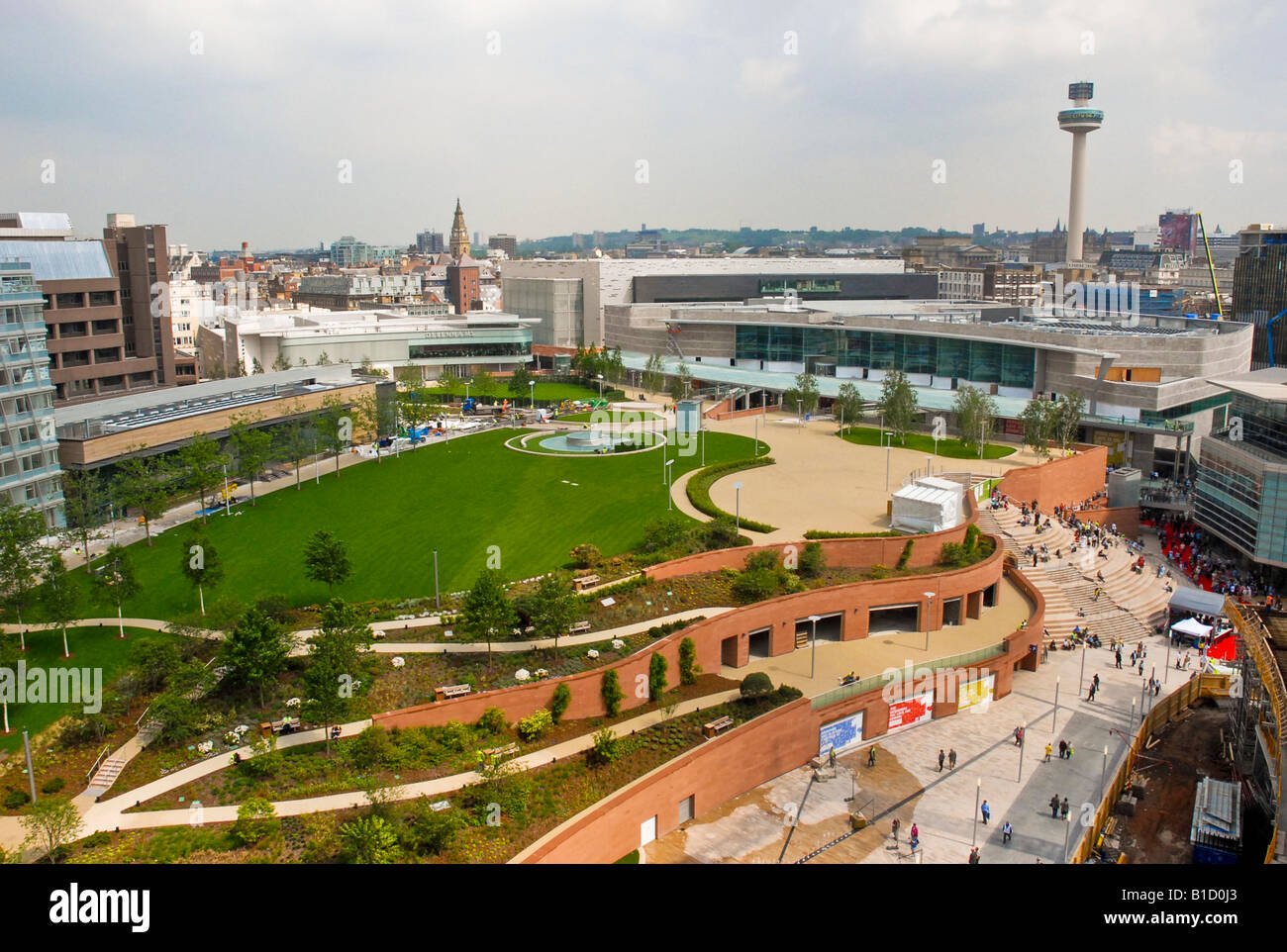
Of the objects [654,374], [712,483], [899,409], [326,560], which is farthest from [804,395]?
[326,560]

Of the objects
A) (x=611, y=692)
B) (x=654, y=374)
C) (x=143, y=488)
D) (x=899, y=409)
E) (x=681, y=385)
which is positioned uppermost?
(x=654, y=374)

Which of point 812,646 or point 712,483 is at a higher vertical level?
point 712,483

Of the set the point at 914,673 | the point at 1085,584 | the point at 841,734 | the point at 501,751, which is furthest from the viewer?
the point at 1085,584

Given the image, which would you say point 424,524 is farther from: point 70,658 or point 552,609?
point 70,658

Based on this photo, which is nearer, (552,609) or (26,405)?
(552,609)
